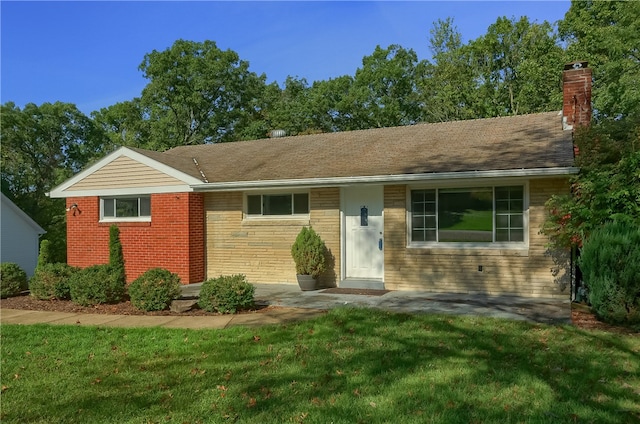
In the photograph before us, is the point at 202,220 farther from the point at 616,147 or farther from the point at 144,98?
the point at 144,98

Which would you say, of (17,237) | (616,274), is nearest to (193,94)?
(17,237)

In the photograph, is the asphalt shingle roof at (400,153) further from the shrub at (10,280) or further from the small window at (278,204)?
the shrub at (10,280)

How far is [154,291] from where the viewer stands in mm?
8883

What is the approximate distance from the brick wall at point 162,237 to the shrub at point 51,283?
311 centimetres

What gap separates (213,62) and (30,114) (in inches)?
598

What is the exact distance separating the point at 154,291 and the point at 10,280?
4.83 metres

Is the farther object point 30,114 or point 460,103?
point 30,114

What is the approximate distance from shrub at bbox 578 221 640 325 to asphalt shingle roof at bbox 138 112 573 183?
222cm

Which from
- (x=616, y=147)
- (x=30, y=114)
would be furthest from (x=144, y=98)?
(x=616, y=147)

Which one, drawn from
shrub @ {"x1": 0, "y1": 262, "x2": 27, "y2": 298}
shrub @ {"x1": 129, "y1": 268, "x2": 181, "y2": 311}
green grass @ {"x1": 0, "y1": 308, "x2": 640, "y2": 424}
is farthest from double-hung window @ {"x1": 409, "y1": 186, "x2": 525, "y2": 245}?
shrub @ {"x1": 0, "y1": 262, "x2": 27, "y2": 298}

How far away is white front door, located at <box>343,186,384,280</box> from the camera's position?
1178cm

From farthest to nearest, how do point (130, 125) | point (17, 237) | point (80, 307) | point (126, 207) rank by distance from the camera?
point (130, 125) → point (17, 237) → point (126, 207) → point (80, 307)

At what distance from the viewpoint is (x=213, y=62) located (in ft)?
113

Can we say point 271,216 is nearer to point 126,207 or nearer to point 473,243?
point 126,207
